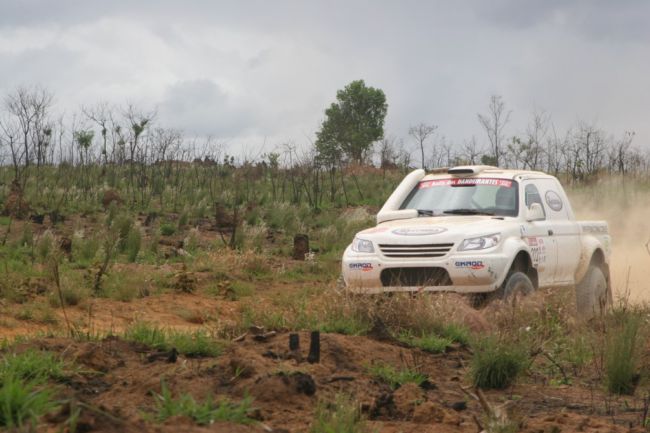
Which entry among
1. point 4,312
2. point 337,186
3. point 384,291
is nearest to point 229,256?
point 4,312

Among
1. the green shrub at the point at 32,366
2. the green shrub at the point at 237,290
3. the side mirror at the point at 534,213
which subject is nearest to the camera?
the green shrub at the point at 32,366

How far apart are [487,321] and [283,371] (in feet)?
12.6

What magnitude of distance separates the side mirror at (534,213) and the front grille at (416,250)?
132 cm

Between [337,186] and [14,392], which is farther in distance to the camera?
[337,186]

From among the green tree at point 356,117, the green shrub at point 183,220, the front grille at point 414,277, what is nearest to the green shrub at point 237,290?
the front grille at point 414,277

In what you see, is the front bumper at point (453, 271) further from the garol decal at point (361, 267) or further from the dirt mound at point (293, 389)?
the dirt mound at point (293, 389)

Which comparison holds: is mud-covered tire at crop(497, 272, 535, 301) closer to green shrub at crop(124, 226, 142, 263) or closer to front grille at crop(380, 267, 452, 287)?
front grille at crop(380, 267, 452, 287)

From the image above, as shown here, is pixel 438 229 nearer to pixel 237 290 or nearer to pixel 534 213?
pixel 534 213

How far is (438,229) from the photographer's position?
1046cm

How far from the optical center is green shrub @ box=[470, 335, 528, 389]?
7.46 metres

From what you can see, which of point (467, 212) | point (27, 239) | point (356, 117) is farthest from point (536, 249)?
point (356, 117)

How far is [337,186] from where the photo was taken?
106 ft

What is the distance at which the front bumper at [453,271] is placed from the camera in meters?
10.1

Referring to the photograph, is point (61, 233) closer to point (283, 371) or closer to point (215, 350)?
point (215, 350)
